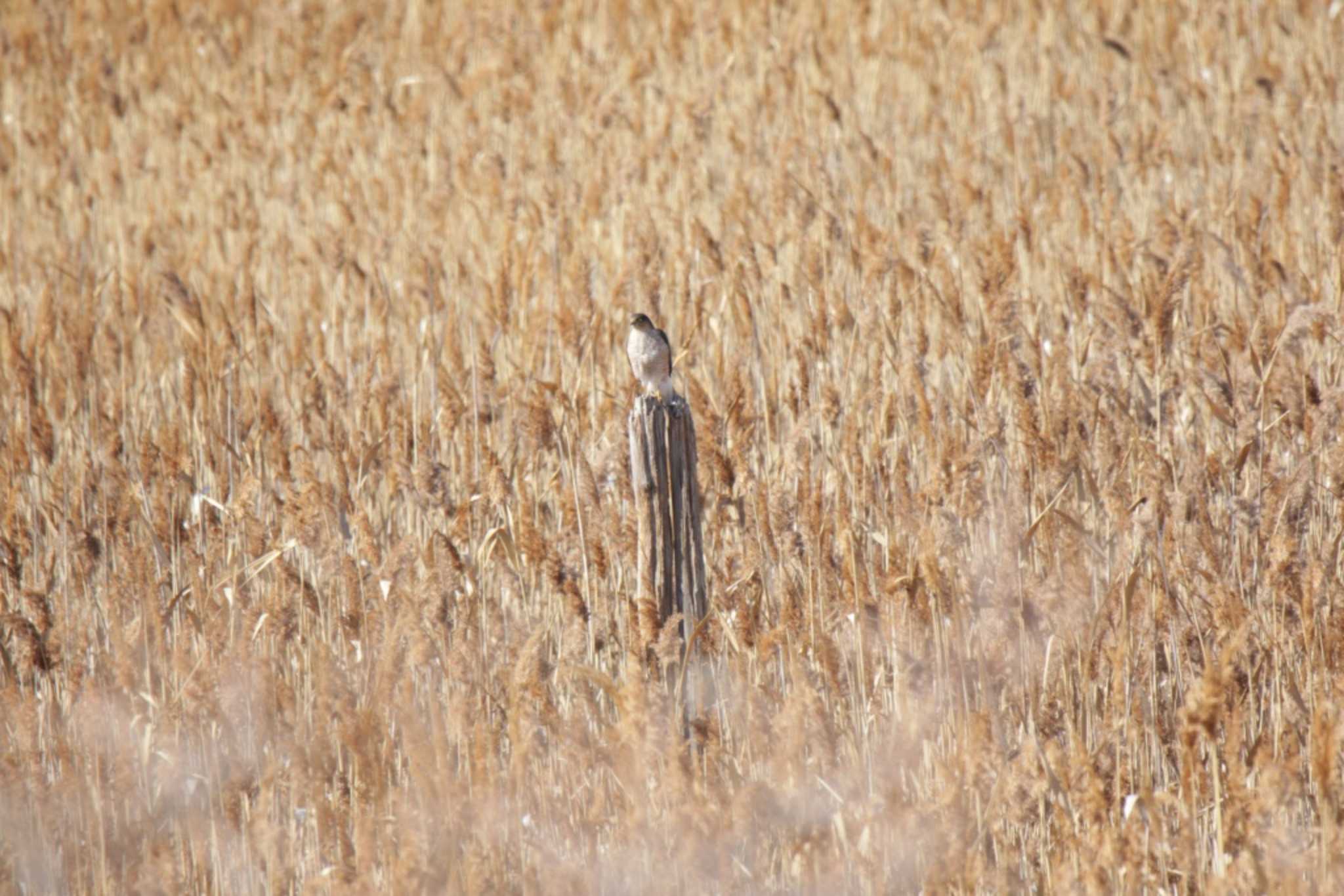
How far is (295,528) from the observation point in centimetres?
231

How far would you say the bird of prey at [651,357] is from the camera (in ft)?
7.24

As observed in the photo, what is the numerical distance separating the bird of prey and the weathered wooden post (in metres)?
0.12

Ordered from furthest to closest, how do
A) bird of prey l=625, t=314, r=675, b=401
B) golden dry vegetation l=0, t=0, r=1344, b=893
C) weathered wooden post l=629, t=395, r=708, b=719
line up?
1. bird of prey l=625, t=314, r=675, b=401
2. weathered wooden post l=629, t=395, r=708, b=719
3. golden dry vegetation l=0, t=0, r=1344, b=893

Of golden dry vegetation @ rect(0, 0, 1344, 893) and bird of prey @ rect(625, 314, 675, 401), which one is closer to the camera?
golden dry vegetation @ rect(0, 0, 1344, 893)

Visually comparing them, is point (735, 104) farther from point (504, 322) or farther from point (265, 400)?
point (265, 400)

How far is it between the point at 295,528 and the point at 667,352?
69cm

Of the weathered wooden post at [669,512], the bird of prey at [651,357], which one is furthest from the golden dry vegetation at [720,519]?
the bird of prey at [651,357]

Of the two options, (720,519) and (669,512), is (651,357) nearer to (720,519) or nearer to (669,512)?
(669,512)

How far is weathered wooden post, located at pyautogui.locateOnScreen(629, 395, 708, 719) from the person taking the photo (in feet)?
6.57

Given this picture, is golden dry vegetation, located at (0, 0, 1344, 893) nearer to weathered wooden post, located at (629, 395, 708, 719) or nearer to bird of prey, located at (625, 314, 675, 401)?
weathered wooden post, located at (629, 395, 708, 719)

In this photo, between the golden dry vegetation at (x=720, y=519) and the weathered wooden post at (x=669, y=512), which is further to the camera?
the weathered wooden post at (x=669, y=512)

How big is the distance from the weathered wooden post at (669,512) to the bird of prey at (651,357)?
12cm

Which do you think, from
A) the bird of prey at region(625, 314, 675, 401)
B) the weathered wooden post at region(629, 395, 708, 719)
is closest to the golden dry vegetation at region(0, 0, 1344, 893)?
the weathered wooden post at region(629, 395, 708, 719)

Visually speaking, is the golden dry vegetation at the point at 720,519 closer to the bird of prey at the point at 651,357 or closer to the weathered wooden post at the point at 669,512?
the weathered wooden post at the point at 669,512
